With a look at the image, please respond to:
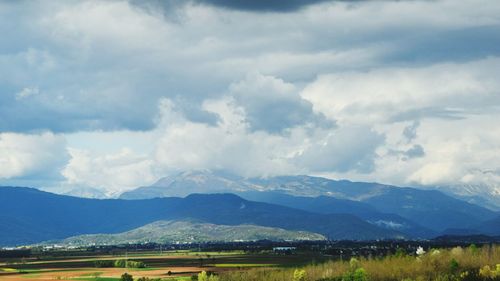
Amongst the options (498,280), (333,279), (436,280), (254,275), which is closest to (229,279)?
(254,275)

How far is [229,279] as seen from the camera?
19025 cm

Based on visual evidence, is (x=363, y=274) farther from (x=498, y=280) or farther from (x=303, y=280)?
(x=498, y=280)

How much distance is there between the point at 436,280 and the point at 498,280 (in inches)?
595

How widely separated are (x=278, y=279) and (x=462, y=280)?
154 feet

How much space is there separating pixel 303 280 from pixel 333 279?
25.3ft

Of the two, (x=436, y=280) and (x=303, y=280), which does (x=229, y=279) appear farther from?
(x=436, y=280)

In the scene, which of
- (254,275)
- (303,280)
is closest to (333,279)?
(303,280)

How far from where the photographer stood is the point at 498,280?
191 metres

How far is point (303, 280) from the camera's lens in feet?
651

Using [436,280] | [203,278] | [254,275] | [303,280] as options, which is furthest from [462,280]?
[203,278]

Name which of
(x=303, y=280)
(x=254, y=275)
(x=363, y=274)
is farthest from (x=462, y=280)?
(x=254, y=275)

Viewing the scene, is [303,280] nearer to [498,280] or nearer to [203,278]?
[203,278]

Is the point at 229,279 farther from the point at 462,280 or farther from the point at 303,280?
the point at 462,280

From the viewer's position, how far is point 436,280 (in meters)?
Result: 192
